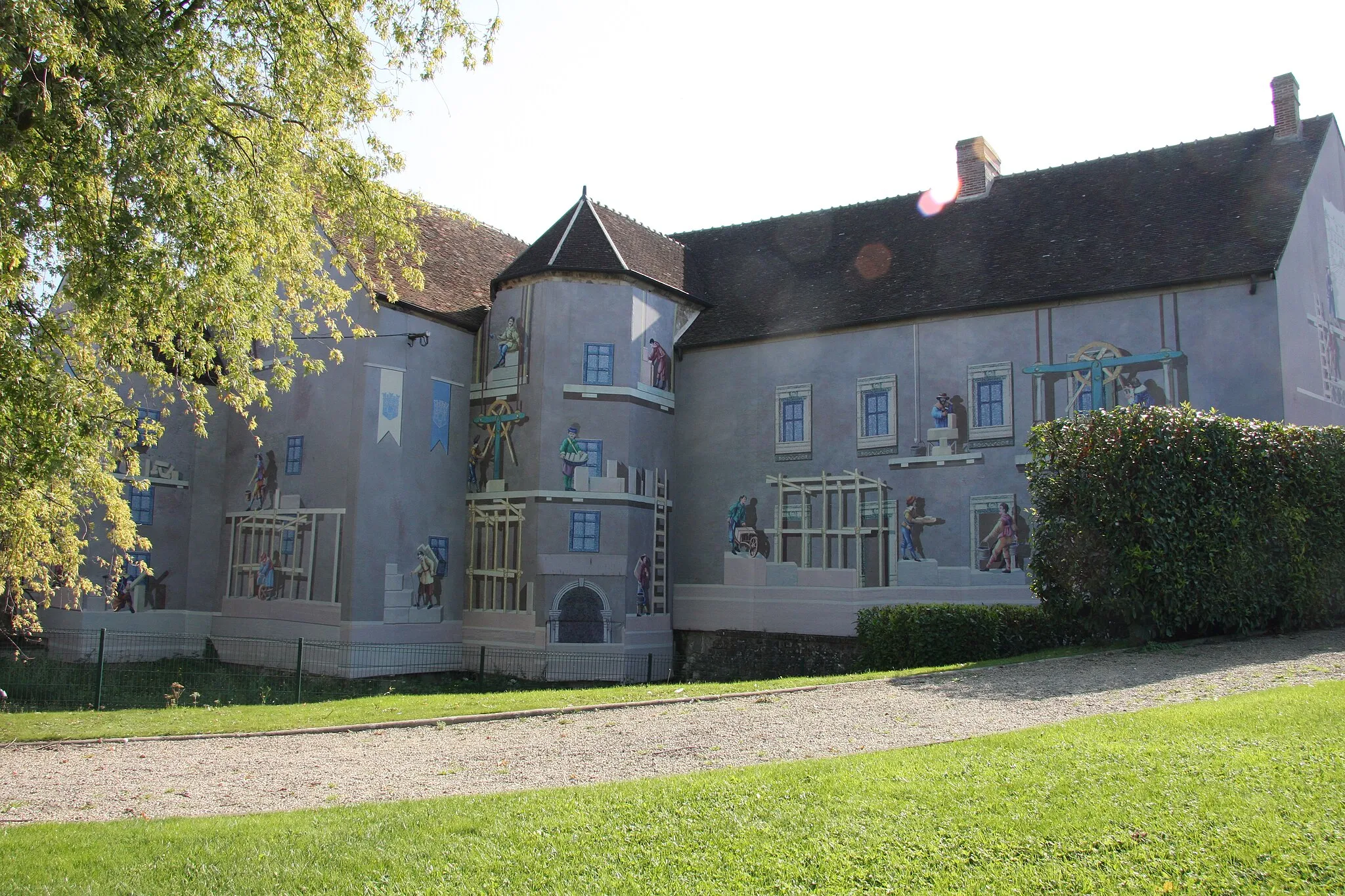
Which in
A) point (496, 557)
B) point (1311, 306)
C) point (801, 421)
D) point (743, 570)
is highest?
point (1311, 306)

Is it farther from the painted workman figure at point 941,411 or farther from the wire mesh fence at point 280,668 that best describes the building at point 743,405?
the wire mesh fence at point 280,668

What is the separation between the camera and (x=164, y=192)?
10195 millimetres

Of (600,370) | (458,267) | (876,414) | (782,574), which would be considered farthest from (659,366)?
(458,267)

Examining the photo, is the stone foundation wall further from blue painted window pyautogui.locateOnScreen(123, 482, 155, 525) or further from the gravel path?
blue painted window pyautogui.locateOnScreen(123, 482, 155, 525)

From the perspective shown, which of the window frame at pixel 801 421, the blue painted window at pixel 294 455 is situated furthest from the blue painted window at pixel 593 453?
the blue painted window at pixel 294 455

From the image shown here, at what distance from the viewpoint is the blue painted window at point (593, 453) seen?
25.0 m

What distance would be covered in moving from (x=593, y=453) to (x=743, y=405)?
4.07m

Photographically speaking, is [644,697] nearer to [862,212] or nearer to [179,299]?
[179,299]

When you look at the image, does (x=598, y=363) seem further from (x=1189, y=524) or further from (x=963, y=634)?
(x=1189, y=524)

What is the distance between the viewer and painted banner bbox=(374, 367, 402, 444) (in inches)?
974

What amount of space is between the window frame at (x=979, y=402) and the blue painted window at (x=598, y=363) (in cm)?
833

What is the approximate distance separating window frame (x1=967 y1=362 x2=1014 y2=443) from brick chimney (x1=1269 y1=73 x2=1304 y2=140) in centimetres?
855

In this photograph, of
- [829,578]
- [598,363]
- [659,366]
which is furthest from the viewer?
[659,366]

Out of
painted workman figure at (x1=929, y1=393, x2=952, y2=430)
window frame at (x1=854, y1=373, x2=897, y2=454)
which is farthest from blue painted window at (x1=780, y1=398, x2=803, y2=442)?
painted workman figure at (x1=929, y1=393, x2=952, y2=430)
